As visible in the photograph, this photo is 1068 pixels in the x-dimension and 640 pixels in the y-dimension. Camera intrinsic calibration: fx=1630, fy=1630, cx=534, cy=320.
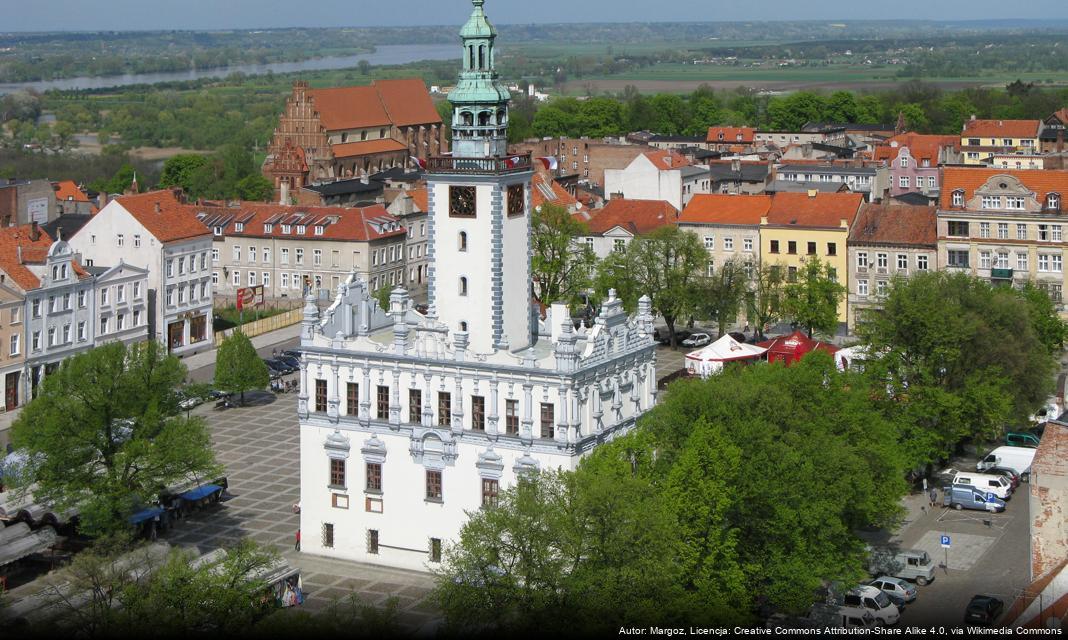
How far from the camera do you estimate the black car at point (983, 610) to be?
50.2 meters

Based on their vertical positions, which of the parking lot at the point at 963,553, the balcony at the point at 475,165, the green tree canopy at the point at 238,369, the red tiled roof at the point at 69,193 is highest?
the balcony at the point at 475,165

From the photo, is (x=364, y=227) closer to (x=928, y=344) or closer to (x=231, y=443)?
(x=231, y=443)

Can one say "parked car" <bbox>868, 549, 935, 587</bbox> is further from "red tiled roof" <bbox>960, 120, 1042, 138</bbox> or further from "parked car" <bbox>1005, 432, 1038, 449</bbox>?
"red tiled roof" <bbox>960, 120, 1042, 138</bbox>

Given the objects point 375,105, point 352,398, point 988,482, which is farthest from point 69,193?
point 988,482

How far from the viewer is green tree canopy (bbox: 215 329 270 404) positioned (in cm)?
8206

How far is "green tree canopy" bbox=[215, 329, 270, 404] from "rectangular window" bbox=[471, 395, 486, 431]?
28319 mm

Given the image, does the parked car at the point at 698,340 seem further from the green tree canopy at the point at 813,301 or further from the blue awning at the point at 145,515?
the blue awning at the point at 145,515

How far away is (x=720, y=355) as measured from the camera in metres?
84.6

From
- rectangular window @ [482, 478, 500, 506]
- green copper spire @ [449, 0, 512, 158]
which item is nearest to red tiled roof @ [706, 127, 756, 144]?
green copper spire @ [449, 0, 512, 158]

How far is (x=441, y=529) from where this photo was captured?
189 feet

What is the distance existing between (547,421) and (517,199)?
8.98m

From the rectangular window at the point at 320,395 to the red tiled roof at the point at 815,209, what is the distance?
47.2 m

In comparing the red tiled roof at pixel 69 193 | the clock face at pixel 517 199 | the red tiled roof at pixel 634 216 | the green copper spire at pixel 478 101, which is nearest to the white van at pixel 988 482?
the clock face at pixel 517 199

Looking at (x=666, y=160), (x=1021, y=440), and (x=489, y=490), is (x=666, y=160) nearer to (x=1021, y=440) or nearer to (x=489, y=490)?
(x=1021, y=440)
